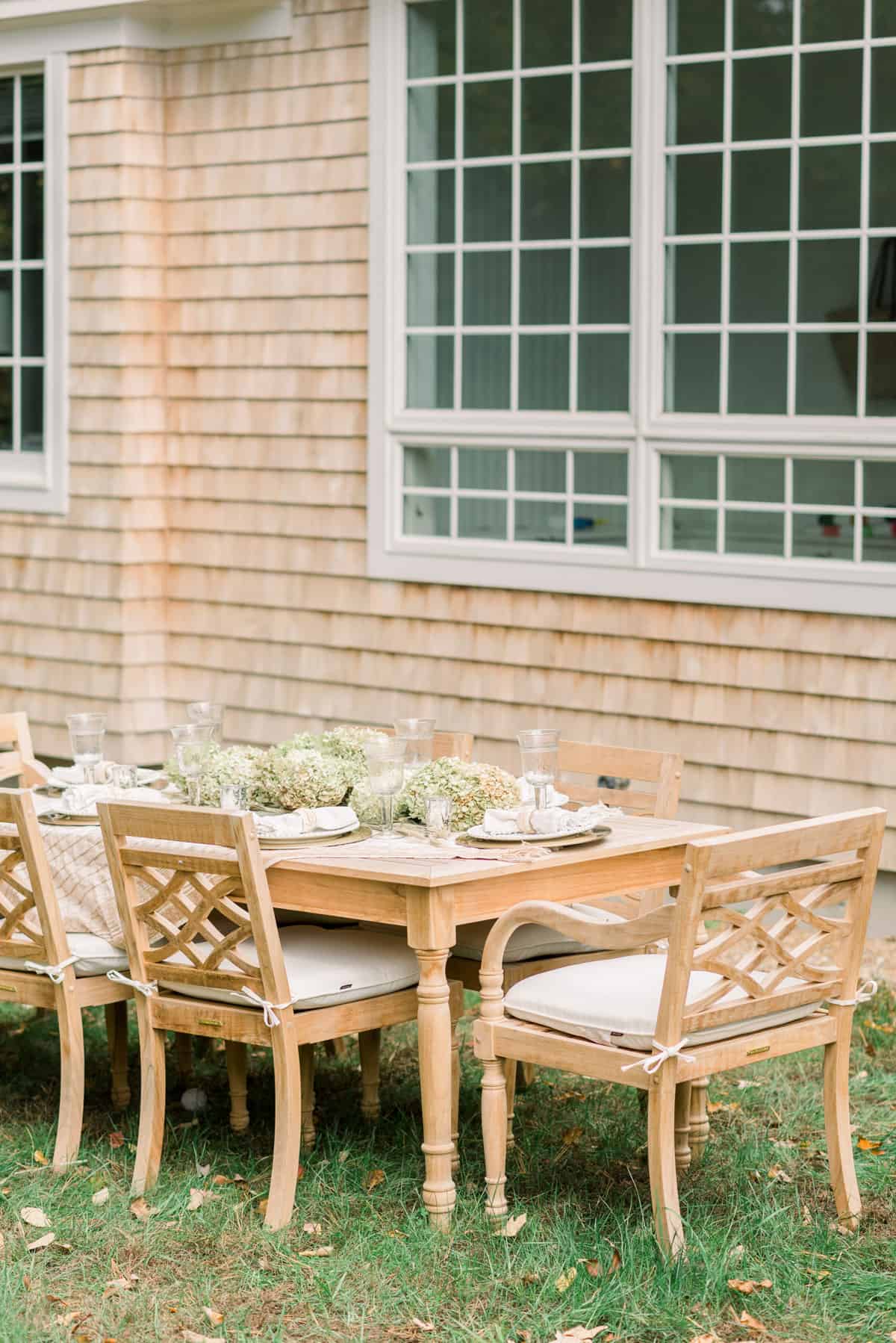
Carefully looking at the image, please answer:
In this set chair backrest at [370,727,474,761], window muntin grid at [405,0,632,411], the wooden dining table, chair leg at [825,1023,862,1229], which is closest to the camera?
the wooden dining table

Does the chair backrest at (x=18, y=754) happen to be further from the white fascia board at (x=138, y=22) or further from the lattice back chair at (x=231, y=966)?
the white fascia board at (x=138, y=22)

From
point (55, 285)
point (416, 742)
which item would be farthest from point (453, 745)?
point (55, 285)

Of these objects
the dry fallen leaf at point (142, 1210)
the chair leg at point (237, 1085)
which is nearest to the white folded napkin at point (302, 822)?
the chair leg at point (237, 1085)

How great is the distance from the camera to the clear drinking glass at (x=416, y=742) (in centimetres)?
509

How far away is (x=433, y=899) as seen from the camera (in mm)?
4301

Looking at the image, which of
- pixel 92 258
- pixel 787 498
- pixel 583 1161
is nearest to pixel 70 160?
pixel 92 258

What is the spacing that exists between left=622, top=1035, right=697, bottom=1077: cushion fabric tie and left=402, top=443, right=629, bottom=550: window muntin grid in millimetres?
3661

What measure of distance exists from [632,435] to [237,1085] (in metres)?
3.25

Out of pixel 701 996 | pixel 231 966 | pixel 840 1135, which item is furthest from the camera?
pixel 231 966

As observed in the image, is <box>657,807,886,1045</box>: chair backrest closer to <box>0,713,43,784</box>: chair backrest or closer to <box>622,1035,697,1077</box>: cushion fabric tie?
<box>622,1035,697,1077</box>: cushion fabric tie

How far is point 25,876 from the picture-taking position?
17.2 ft

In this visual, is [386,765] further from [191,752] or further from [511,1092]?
[511,1092]

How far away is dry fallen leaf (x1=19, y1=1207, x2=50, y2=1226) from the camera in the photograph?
14.7ft

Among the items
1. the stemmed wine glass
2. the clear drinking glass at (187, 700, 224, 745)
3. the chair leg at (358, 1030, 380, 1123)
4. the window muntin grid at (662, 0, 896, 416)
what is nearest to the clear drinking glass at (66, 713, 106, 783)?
the clear drinking glass at (187, 700, 224, 745)
